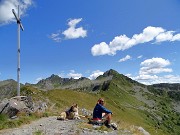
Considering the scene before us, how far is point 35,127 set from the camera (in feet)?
98.9

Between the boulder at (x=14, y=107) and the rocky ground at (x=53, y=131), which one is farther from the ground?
the boulder at (x=14, y=107)

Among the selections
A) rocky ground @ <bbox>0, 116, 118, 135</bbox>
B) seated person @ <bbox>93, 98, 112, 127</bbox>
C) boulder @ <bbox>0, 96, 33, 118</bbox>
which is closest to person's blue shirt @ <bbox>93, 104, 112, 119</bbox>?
seated person @ <bbox>93, 98, 112, 127</bbox>

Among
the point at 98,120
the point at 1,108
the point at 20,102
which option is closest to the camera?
the point at 98,120

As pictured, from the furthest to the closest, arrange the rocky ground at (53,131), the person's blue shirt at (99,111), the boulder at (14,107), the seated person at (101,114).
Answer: the boulder at (14,107), the person's blue shirt at (99,111), the seated person at (101,114), the rocky ground at (53,131)

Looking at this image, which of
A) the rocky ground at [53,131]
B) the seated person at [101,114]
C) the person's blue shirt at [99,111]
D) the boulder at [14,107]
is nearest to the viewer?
the rocky ground at [53,131]

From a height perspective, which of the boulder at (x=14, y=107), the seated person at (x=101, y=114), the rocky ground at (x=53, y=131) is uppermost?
the boulder at (x=14, y=107)

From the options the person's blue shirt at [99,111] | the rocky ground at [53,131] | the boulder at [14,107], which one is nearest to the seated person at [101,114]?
the person's blue shirt at [99,111]

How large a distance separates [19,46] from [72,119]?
35.3ft

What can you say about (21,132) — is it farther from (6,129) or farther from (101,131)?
(101,131)

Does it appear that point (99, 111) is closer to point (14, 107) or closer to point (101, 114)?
point (101, 114)

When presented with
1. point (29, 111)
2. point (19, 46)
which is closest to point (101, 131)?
point (29, 111)

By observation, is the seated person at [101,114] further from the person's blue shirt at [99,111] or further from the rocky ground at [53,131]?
the rocky ground at [53,131]

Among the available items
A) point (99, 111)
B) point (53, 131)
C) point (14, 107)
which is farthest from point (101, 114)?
point (14, 107)

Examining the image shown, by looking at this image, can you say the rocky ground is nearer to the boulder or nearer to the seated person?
the seated person
